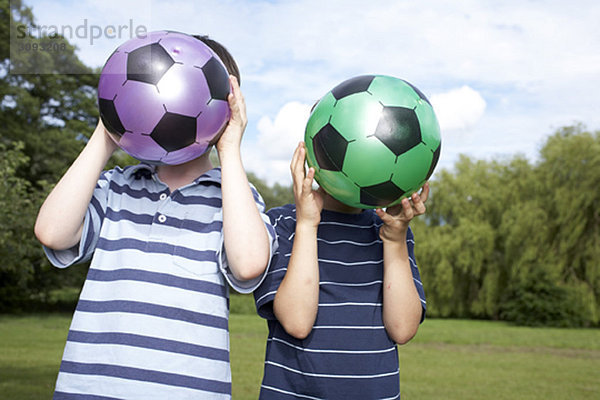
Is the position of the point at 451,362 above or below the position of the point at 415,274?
below

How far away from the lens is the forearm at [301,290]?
2.36 metres

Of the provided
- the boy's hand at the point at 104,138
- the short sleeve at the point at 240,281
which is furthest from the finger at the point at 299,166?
the boy's hand at the point at 104,138

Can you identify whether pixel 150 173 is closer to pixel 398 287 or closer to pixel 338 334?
pixel 338 334

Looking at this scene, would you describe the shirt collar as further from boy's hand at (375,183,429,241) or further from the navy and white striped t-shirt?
boy's hand at (375,183,429,241)

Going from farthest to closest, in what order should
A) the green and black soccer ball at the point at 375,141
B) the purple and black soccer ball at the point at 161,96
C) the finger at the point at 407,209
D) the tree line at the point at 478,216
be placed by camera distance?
1. the tree line at the point at 478,216
2. the finger at the point at 407,209
3. the green and black soccer ball at the point at 375,141
4. the purple and black soccer ball at the point at 161,96

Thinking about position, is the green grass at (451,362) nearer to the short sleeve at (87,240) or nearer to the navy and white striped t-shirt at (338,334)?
the navy and white striped t-shirt at (338,334)

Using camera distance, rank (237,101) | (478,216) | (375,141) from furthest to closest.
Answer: (478,216)
(237,101)
(375,141)

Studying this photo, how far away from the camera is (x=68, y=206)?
7.14 feet

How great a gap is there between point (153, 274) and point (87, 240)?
1.09 ft

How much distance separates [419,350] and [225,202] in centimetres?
1388

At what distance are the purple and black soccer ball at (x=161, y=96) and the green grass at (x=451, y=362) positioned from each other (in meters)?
6.73

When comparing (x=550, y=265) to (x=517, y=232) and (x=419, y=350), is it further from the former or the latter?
(x=419, y=350)


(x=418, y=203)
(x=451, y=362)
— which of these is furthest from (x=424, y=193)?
(x=451, y=362)

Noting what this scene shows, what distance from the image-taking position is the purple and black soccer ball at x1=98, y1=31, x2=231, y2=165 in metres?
2.10
